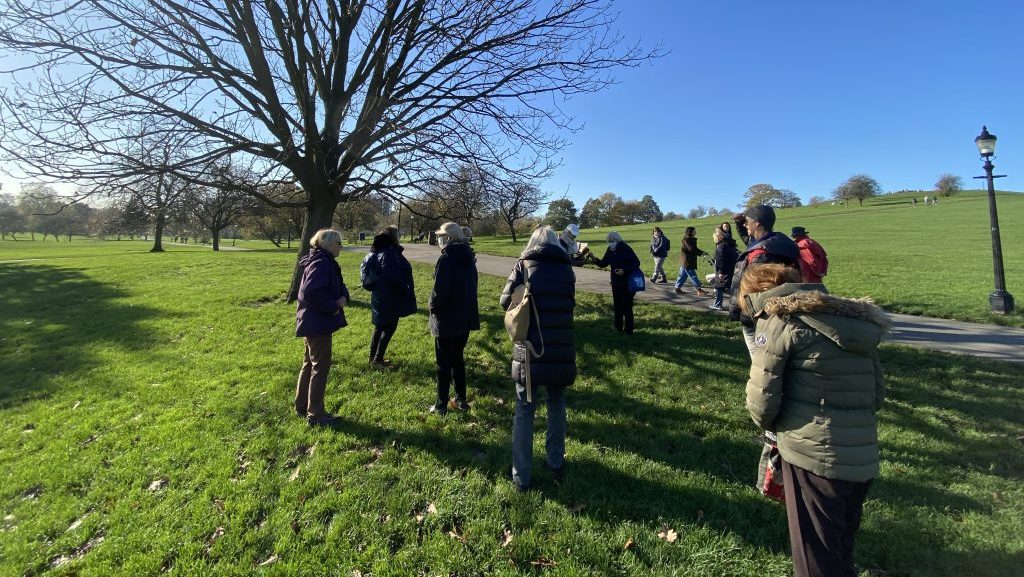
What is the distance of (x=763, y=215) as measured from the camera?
13.5 ft

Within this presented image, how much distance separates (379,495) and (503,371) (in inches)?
117

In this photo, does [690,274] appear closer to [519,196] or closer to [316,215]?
[519,196]

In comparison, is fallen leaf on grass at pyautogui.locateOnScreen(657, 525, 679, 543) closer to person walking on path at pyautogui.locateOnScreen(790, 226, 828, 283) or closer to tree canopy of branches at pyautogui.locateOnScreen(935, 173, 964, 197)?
person walking on path at pyautogui.locateOnScreen(790, 226, 828, 283)

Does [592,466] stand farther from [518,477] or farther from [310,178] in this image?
[310,178]

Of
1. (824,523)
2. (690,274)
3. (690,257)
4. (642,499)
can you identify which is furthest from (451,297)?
(690,274)

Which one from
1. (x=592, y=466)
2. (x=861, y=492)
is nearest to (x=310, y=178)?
(x=592, y=466)

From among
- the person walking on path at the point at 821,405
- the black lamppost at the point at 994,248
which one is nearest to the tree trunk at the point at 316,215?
the person walking on path at the point at 821,405

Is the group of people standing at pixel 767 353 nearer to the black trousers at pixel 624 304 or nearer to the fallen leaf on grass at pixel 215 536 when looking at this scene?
the fallen leaf on grass at pixel 215 536

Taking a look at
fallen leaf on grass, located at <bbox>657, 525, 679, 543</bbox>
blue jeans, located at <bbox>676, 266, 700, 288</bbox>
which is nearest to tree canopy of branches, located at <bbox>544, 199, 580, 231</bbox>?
blue jeans, located at <bbox>676, 266, 700, 288</bbox>

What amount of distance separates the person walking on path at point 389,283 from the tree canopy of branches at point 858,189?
101 m

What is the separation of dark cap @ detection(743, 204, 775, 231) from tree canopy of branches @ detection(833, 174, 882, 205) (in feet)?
326

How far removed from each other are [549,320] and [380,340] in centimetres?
379

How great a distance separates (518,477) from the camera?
3344mm

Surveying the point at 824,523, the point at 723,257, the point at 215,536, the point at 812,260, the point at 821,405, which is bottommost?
the point at 215,536
